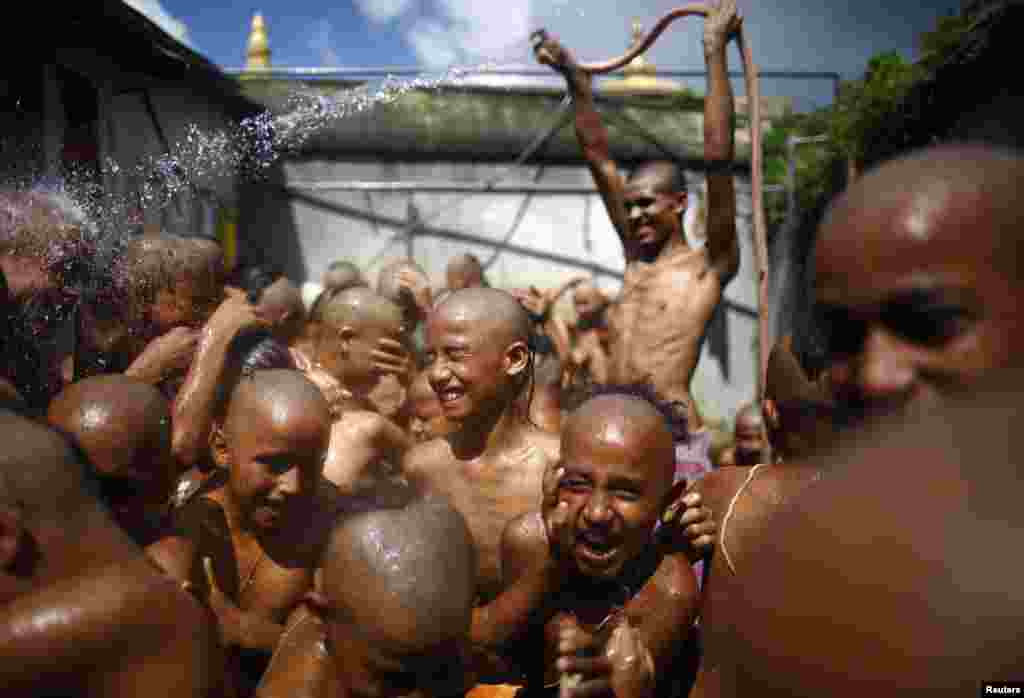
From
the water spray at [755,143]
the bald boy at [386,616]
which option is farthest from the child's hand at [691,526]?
the water spray at [755,143]

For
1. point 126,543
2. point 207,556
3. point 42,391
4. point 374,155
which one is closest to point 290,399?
point 207,556

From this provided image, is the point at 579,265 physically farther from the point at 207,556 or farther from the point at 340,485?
the point at 207,556

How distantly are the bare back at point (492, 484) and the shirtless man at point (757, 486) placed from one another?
796mm

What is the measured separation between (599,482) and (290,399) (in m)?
1.07

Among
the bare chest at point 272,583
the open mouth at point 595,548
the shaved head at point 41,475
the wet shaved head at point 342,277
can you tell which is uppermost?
the shaved head at point 41,475

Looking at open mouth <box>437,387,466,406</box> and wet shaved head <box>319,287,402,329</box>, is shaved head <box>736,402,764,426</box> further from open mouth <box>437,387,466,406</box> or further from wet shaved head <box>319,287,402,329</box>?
open mouth <box>437,387,466,406</box>

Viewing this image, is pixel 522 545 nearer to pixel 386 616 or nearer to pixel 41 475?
pixel 386 616

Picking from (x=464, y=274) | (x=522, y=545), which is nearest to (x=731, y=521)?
(x=522, y=545)

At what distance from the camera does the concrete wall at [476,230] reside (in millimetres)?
10359

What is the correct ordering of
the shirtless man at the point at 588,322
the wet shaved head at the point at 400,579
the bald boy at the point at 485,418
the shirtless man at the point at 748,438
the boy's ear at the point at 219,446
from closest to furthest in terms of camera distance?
the wet shaved head at the point at 400,579, the boy's ear at the point at 219,446, the bald boy at the point at 485,418, the shirtless man at the point at 748,438, the shirtless man at the point at 588,322

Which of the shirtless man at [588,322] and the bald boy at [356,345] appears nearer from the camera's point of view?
the bald boy at [356,345]

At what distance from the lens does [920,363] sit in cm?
121

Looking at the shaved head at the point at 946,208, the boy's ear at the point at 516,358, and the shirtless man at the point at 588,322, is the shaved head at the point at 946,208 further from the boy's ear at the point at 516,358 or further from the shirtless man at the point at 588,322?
the shirtless man at the point at 588,322

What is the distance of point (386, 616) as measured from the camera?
6.61 feet
